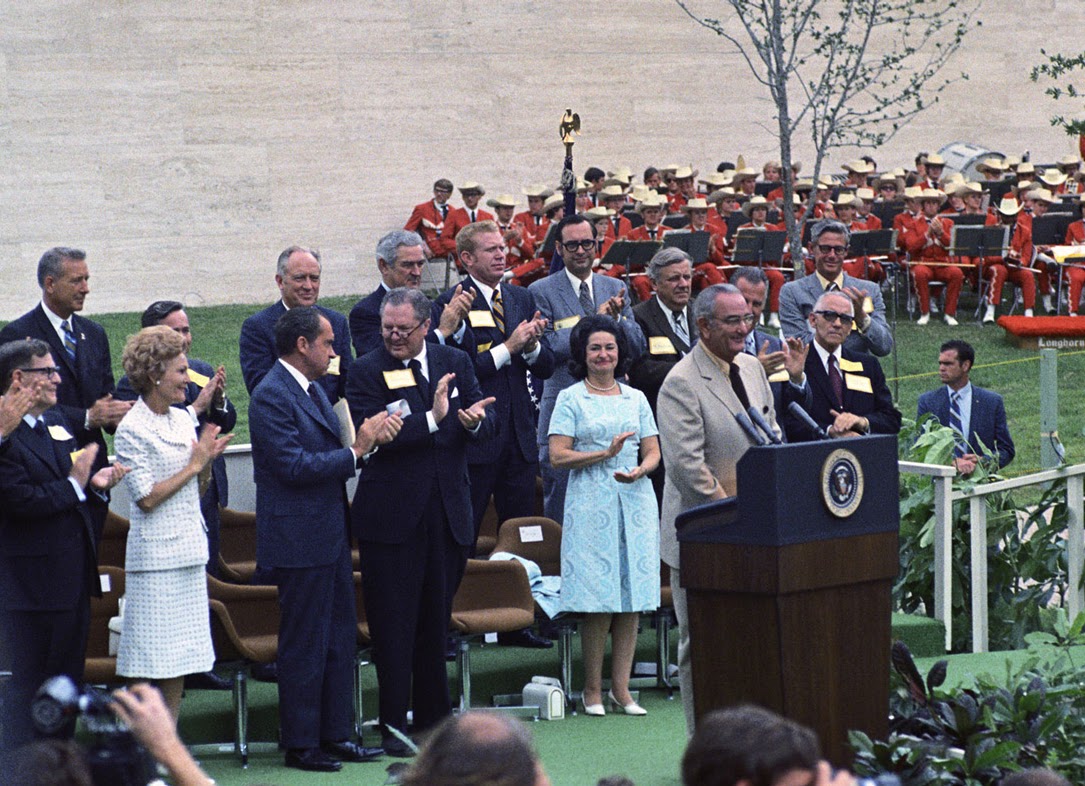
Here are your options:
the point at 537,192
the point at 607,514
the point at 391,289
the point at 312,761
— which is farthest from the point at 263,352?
the point at 537,192

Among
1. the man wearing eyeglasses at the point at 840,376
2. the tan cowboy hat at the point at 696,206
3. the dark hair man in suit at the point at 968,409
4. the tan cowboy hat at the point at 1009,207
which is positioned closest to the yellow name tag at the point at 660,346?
the man wearing eyeglasses at the point at 840,376

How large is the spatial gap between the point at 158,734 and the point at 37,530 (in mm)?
3200

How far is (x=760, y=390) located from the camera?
21.7ft

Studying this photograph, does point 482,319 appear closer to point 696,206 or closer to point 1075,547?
point 1075,547

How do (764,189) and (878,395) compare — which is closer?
(878,395)

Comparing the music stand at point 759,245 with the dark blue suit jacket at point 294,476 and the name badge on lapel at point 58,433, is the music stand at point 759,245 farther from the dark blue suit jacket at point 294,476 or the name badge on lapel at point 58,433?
the name badge on lapel at point 58,433

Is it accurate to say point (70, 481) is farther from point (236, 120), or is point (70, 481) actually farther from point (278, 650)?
point (236, 120)

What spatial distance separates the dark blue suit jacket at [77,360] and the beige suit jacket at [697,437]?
7.51 feet

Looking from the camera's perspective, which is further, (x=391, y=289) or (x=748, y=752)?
(x=391, y=289)

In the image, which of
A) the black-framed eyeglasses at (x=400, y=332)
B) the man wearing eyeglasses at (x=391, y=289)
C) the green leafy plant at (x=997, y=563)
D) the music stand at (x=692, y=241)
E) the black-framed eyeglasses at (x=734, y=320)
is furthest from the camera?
the music stand at (x=692, y=241)

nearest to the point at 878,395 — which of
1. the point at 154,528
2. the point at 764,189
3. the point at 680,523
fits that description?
the point at 680,523

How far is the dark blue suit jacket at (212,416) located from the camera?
24.2ft

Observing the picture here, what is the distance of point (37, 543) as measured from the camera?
624cm

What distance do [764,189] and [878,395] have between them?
14.4 metres
